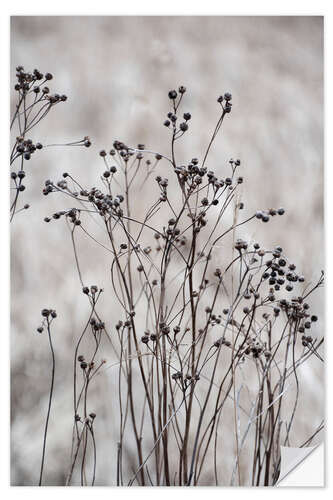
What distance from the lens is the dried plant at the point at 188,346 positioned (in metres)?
1.46

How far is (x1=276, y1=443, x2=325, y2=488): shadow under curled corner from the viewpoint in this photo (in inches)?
58.2

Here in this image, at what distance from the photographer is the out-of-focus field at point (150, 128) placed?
59.2 inches

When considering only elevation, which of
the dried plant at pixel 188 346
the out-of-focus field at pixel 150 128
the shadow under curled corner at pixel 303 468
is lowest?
the shadow under curled corner at pixel 303 468

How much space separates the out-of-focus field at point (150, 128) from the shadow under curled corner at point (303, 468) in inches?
2.4

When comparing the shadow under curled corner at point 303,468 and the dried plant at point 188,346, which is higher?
the dried plant at point 188,346

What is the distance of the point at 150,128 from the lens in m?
1.54

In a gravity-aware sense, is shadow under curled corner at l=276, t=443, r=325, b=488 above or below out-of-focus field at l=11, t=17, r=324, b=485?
below

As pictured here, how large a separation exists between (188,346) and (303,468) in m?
0.43

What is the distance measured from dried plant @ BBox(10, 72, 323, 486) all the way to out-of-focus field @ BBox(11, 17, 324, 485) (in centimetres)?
5

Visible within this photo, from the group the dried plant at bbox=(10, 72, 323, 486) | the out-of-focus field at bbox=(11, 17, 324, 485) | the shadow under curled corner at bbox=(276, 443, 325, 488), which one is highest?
the out-of-focus field at bbox=(11, 17, 324, 485)

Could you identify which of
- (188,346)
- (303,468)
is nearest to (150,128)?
(188,346)

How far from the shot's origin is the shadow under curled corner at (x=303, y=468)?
148 cm

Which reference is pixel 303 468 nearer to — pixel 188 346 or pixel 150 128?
pixel 188 346

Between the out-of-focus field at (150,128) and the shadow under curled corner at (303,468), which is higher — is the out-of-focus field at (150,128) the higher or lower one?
the higher one
